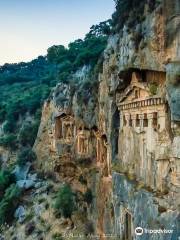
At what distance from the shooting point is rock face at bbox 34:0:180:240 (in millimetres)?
17328

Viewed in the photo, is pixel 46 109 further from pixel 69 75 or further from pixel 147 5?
pixel 147 5

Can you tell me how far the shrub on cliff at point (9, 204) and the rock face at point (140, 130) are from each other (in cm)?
1025

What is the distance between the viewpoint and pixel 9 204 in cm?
3875

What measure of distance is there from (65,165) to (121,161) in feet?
47.5

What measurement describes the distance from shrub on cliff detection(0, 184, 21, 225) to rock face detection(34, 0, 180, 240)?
403 inches

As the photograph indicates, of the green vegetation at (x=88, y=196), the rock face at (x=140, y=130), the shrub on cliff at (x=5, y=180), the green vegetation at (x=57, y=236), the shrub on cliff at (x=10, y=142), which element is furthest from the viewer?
the shrub on cliff at (x=10, y=142)

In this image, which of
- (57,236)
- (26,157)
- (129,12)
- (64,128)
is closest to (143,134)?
(129,12)

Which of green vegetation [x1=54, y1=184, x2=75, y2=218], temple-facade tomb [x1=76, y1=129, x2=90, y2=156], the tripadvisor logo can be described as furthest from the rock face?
green vegetation [x1=54, y1=184, x2=75, y2=218]

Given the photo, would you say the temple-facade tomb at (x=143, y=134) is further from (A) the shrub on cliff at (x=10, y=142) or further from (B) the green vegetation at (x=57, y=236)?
(A) the shrub on cliff at (x=10, y=142)

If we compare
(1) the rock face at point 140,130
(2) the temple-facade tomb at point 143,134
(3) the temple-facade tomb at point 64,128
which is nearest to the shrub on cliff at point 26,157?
(3) the temple-facade tomb at point 64,128

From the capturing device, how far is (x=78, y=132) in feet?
115

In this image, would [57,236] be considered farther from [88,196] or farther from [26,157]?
[26,157]

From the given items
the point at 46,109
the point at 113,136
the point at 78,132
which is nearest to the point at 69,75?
the point at 46,109

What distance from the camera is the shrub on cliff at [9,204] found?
125 ft
